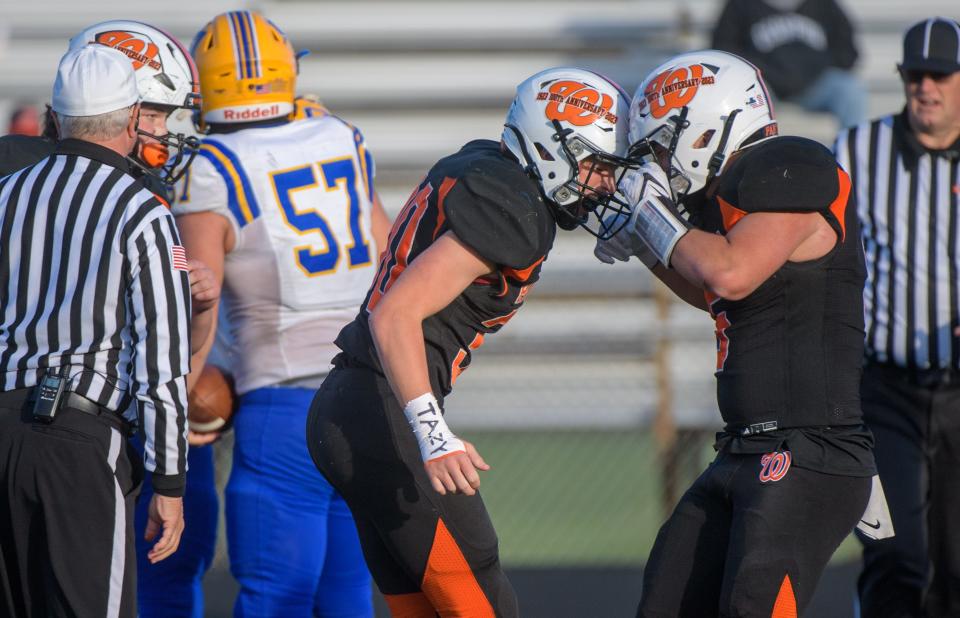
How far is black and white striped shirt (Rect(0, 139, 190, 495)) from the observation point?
2.63 metres

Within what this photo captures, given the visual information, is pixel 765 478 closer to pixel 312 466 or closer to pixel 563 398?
pixel 312 466

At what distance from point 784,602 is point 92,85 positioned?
186cm

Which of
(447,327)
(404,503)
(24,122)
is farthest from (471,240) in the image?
(24,122)

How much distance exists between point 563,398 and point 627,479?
68 cm

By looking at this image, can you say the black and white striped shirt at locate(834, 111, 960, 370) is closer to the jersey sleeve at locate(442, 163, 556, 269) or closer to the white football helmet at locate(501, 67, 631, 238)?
the white football helmet at locate(501, 67, 631, 238)

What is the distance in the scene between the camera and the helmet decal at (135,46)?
3225 millimetres

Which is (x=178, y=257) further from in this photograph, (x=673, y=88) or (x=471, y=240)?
(x=673, y=88)

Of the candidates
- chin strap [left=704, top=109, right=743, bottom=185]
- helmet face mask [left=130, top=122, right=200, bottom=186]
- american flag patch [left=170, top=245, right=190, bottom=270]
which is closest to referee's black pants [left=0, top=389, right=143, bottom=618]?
american flag patch [left=170, top=245, right=190, bottom=270]

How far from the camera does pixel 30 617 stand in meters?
2.62

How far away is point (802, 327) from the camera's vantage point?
8.68ft

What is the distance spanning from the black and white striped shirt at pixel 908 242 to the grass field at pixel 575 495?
216 centimetres

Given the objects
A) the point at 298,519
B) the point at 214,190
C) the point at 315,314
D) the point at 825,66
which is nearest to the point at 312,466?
the point at 298,519

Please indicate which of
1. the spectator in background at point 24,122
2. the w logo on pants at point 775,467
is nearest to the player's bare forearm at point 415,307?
the w logo on pants at point 775,467

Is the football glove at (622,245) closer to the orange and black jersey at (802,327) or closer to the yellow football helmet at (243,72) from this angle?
the orange and black jersey at (802,327)
